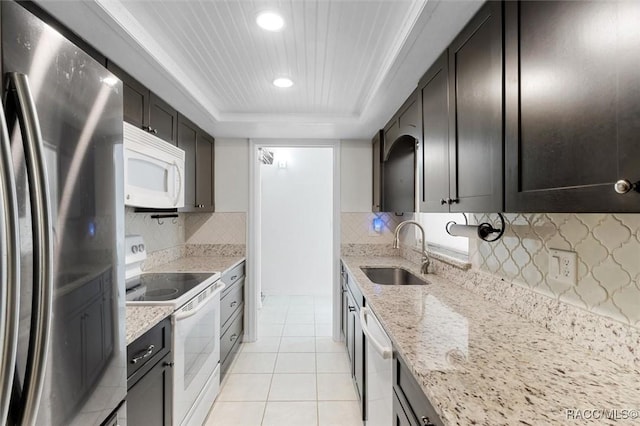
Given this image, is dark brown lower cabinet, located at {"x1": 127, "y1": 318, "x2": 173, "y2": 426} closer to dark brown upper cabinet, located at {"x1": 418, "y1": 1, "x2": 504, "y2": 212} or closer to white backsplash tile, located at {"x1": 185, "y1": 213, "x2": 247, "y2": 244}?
dark brown upper cabinet, located at {"x1": 418, "y1": 1, "x2": 504, "y2": 212}

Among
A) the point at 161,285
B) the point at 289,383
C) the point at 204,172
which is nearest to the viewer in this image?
the point at 161,285

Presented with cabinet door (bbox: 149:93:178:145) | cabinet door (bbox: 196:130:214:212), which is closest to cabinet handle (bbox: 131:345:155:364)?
cabinet door (bbox: 149:93:178:145)

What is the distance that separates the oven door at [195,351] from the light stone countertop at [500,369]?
3.49 ft

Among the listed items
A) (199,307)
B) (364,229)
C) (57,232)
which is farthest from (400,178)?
(57,232)

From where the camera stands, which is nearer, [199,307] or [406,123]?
[199,307]

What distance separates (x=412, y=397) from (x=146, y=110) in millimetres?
2094

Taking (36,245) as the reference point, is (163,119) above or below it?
above

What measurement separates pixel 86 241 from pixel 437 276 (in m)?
2.10

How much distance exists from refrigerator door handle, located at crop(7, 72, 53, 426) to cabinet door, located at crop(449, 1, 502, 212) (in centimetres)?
123

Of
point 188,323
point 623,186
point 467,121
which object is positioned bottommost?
point 188,323

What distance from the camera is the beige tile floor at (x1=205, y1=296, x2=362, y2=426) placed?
6.82 ft

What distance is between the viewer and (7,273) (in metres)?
0.56

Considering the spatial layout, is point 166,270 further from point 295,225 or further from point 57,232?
point 295,225

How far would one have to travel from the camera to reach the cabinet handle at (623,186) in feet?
1.93
